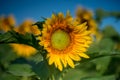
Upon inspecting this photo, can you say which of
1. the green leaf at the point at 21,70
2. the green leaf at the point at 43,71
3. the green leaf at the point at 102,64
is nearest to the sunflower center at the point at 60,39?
the green leaf at the point at 43,71

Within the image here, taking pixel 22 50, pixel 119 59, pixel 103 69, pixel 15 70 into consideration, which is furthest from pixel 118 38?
pixel 15 70

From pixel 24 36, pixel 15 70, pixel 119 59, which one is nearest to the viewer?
pixel 24 36

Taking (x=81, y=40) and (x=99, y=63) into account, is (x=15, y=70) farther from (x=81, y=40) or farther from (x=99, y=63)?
(x=99, y=63)

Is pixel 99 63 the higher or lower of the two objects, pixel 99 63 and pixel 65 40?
the lower

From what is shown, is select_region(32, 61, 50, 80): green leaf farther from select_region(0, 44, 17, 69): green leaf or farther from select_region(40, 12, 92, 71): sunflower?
select_region(0, 44, 17, 69): green leaf

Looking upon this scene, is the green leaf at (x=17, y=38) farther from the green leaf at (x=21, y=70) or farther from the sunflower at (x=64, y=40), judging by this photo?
the green leaf at (x=21, y=70)

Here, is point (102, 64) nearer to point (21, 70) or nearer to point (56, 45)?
point (21, 70)

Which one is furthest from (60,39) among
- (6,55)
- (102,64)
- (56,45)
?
(6,55)
